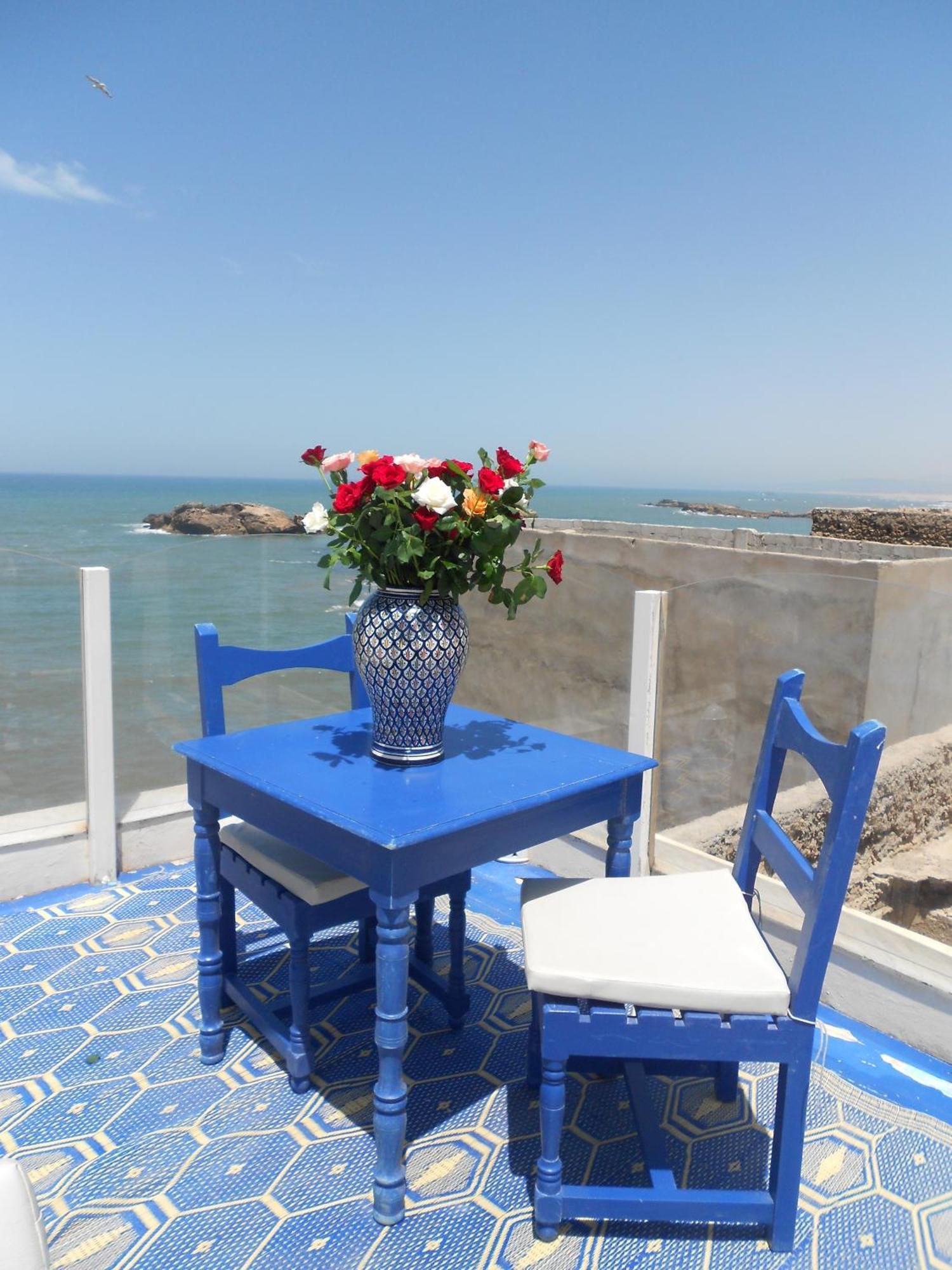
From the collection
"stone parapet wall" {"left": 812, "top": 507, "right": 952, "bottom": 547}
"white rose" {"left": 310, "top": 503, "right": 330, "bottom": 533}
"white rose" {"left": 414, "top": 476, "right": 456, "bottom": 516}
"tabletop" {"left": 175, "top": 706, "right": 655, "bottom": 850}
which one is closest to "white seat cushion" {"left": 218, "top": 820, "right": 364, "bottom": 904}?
"tabletop" {"left": 175, "top": 706, "right": 655, "bottom": 850}

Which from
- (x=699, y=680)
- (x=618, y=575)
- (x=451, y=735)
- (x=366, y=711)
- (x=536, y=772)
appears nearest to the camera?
(x=536, y=772)

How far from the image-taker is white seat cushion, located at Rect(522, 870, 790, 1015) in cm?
148

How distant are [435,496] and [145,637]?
200 cm

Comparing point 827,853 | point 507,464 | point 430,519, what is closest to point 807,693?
point 827,853

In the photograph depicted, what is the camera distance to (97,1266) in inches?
59.1

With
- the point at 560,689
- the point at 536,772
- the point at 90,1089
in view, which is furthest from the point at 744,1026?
the point at 560,689

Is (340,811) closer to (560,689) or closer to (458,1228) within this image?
(458,1228)

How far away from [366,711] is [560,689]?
1.43m

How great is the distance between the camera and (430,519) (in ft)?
5.67

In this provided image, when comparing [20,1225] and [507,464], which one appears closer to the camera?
[20,1225]

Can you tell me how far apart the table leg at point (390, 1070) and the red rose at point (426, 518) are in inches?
28.1

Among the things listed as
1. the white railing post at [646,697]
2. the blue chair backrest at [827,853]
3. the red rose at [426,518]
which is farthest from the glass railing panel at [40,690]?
the blue chair backrest at [827,853]

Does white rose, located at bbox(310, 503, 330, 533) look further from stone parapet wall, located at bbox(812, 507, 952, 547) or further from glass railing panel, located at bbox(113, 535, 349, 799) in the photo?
stone parapet wall, located at bbox(812, 507, 952, 547)

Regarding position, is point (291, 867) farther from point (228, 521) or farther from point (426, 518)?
point (228, 521)
